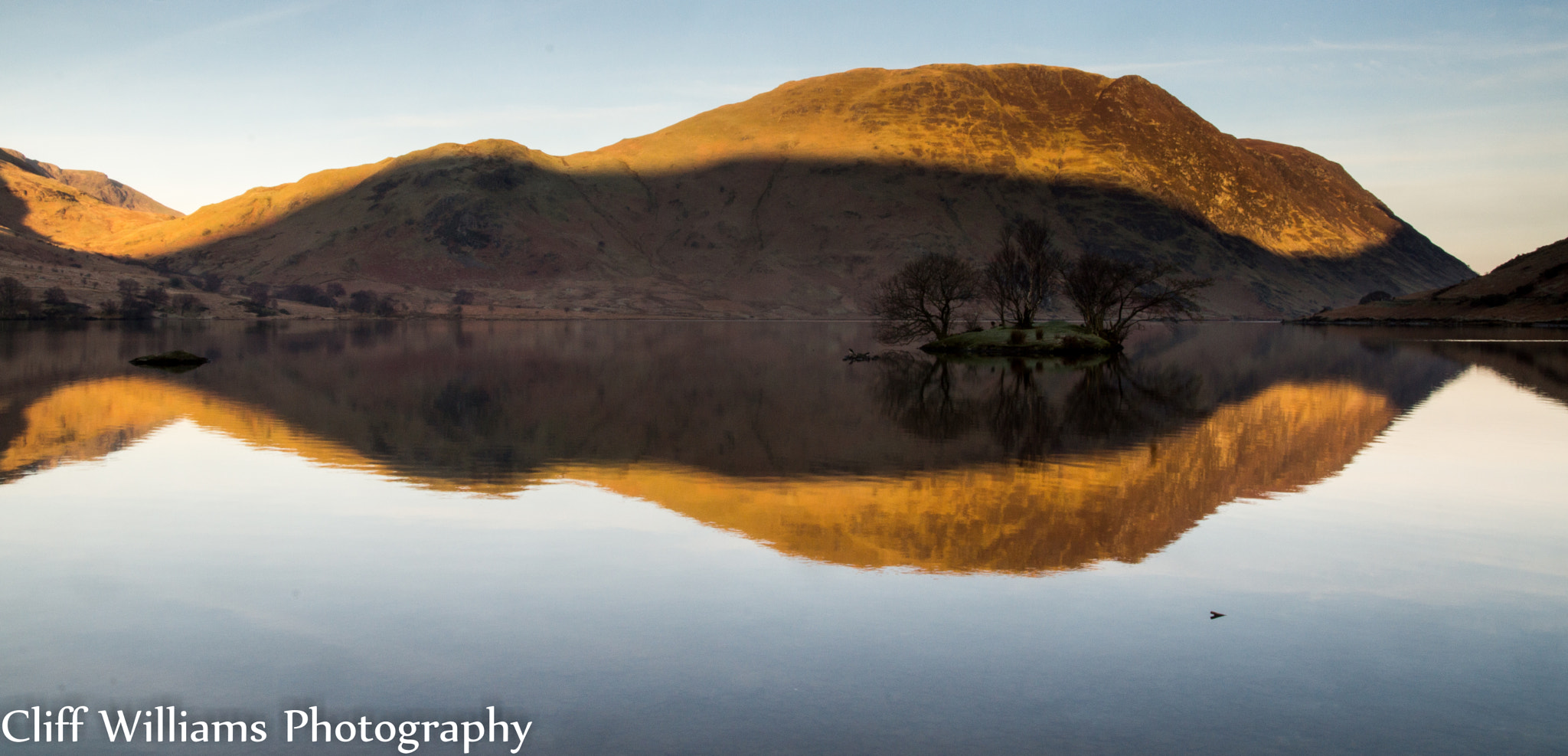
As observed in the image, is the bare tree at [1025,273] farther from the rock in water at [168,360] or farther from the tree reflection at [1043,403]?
the rock in water at [168,360]

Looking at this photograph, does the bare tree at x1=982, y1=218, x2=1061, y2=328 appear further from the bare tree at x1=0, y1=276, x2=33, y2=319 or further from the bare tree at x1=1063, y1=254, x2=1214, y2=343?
the bare tree at x1=0, y1=276, x2=33, y2=319

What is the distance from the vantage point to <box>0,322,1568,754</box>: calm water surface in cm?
817

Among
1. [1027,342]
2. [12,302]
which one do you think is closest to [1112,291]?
[1027,342]

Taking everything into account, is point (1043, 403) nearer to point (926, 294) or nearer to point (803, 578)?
point (803, 578)

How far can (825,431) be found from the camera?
2648cm

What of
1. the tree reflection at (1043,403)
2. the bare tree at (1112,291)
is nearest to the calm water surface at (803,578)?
the tree reflection at (1043,403)

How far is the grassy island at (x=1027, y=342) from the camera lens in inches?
2731

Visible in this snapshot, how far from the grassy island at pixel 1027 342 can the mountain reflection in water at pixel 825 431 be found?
12666 millimetres

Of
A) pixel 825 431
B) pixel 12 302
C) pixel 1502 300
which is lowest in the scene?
pixel 825 431

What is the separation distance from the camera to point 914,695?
27.5 feet

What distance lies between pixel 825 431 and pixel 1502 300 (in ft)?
474

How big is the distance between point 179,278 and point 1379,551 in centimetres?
20566

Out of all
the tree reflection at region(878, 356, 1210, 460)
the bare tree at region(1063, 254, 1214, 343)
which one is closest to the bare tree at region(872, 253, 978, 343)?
the bare tree at region(1063, 254, 1214, 343)

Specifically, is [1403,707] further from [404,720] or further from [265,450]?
[265,450]
